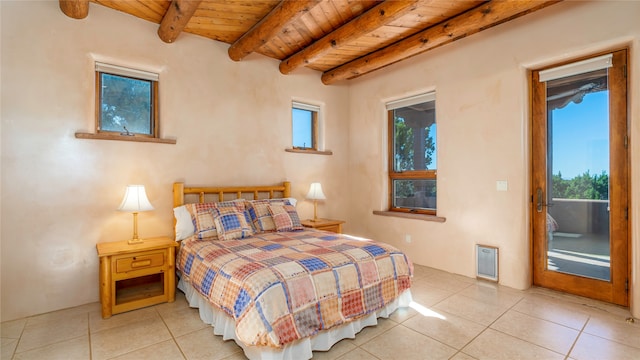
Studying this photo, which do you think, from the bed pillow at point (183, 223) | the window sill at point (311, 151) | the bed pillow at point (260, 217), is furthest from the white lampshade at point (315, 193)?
the bed pillow at point (183, 223)

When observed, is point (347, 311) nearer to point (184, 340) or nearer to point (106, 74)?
point (184, 340)

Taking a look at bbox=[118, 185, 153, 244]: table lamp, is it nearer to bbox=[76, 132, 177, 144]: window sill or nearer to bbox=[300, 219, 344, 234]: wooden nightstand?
bbox=[76, 132, 177, 144]: window sill

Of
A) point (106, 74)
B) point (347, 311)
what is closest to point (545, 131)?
point (347, 311)

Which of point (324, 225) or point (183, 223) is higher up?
point (183, 223)

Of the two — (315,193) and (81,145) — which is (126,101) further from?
(315,193)

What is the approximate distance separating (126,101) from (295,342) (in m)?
2.88

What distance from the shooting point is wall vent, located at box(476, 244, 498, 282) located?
331 cm

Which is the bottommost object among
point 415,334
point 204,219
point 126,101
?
point 415,334

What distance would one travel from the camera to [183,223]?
3.10 meters

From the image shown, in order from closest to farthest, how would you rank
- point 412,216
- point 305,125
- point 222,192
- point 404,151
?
point 222,192 → point 412,216 → point 404,151 → point 305,125

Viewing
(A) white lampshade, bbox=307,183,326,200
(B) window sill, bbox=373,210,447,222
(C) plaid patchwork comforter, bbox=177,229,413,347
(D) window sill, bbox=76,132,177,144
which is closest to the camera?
(C) plaid patchwork comforter, bbox=177,229,413,347

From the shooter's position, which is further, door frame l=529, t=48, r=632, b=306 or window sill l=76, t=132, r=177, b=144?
window sill l=76, t=132, r=177, b=144

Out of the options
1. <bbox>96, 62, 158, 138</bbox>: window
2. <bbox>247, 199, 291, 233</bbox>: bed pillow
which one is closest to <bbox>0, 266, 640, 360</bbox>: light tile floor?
<bbox>247, 199, 291, 233</bbox>: bed pillow

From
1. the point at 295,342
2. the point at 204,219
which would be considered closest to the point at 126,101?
the point at 204,219
